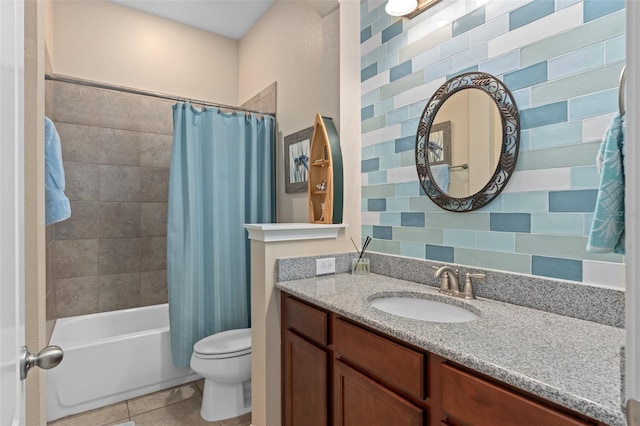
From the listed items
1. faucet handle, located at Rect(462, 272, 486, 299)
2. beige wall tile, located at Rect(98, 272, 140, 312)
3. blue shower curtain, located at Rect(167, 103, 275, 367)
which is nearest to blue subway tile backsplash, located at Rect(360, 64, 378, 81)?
blue shower curtain, located at Rect(167, 103, 275, 367)

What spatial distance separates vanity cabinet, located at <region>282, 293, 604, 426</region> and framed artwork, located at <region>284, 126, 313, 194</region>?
3.31 ft

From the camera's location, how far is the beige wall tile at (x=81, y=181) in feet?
8.39

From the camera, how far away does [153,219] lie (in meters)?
2.91

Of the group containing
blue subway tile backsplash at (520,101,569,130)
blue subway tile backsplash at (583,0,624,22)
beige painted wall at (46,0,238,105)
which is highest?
beige painted wall at (46,0,238,105)

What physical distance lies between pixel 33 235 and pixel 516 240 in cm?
164

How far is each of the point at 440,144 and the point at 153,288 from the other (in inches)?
103

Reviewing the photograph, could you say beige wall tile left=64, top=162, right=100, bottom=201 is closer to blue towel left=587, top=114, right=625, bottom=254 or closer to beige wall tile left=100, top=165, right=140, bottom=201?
beige wall tile left=100, top=165, right=140, bottom=201

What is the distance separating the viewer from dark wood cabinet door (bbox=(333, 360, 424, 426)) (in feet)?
3.30

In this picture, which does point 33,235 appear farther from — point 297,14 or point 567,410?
point 297,14

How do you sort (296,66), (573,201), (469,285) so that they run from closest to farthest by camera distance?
1. (573,201)
2. (469,285)
3. (296,66)

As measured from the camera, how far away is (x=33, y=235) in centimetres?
99

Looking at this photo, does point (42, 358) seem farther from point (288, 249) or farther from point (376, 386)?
point (288, 249)

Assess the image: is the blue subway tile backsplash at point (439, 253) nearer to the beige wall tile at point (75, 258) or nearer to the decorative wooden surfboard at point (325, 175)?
the decorative wooden surfboard at point (325, 175)

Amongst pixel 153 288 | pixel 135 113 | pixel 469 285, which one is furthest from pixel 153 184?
pixel 469 285
